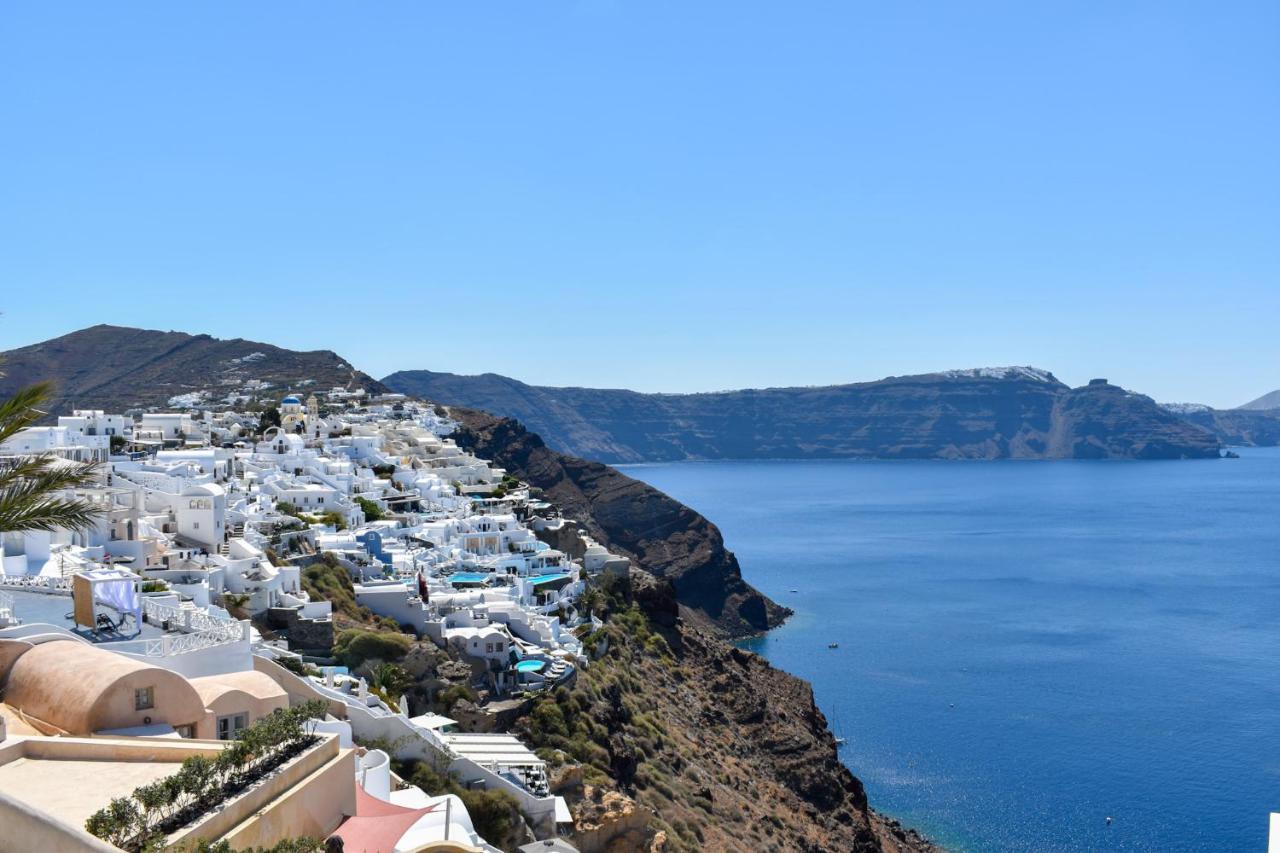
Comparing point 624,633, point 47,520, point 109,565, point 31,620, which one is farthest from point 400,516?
point 47,520

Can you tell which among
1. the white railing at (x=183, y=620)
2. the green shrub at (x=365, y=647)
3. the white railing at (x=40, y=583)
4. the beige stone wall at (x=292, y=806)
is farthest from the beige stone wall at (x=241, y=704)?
the green shrub at (x=365, y=647)

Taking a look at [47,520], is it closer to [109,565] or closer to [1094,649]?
[109,565]

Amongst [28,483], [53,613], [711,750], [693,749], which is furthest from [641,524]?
[28,483]

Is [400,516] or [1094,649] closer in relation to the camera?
[400,516]

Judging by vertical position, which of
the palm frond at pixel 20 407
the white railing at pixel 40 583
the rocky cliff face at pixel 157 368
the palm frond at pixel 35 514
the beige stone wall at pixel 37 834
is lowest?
the beige stone wall at pixel 37 834

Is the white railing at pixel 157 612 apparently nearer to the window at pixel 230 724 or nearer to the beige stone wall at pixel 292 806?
the window at pixel 230 724
